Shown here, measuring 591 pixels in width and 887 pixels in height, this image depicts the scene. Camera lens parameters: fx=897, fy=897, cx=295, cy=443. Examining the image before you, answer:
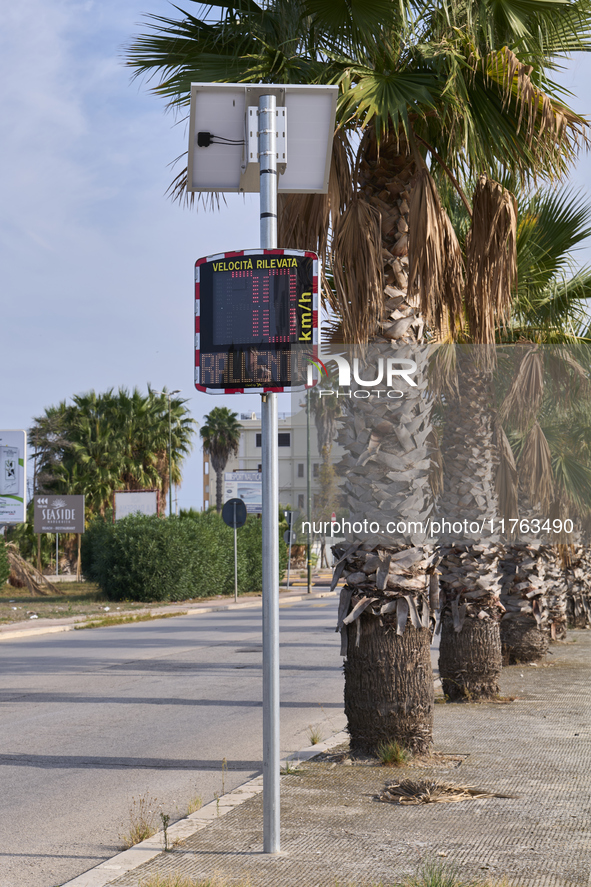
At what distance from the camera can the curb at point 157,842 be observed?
4438 mm

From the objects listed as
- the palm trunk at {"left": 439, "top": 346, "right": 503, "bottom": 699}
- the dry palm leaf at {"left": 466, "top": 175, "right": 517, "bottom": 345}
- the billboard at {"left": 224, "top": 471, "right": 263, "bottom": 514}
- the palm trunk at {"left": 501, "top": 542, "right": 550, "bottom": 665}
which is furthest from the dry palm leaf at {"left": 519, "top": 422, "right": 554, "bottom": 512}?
the billboard at {"left": 224, "top": 471, "right": 263, "bottom": 514}

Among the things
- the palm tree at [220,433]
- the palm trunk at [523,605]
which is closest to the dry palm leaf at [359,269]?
the palm trunk at [523,605]

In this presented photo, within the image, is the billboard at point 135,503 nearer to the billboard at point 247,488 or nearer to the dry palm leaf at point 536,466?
the billboard at point 247,488

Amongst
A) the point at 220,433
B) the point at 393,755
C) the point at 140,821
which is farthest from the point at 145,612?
the point at 220,433

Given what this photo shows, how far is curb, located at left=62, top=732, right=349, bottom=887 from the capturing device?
444 cm

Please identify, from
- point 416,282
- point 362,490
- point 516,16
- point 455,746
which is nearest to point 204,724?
point 455,746

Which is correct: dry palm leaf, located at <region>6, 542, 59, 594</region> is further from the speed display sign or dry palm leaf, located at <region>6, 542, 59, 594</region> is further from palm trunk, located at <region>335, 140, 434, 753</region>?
the speed display sign

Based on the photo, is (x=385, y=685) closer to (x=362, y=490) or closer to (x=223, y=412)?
(x=362, y=490)

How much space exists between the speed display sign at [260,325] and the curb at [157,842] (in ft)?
8.13

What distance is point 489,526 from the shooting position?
1037 centimetres

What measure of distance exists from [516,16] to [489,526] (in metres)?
5.38

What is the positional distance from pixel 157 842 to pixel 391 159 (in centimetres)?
561

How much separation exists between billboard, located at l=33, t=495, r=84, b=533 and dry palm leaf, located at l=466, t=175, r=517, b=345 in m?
31.5

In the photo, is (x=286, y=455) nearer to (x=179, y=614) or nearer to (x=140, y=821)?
(x=179, y=614)
